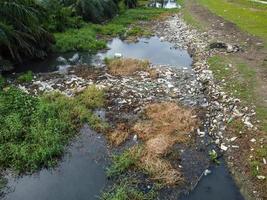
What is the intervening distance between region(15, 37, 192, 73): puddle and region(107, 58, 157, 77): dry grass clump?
112 cm

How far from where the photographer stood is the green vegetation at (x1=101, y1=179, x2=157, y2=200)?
8.01 meters

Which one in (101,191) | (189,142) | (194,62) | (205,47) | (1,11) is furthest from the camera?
(205,47)

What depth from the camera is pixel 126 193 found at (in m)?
8.13

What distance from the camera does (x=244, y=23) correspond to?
2248cm

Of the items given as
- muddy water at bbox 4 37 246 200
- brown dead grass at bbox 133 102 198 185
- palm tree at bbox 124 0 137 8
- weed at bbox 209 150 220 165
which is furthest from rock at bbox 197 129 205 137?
palm tree at bbox 124 0 137 8

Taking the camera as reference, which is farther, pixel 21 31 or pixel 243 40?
pixel 243 40

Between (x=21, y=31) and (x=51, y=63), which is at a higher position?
(x=21, y=31)

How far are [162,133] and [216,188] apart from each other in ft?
8.89

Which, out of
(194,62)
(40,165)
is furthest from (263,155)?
(194,62)

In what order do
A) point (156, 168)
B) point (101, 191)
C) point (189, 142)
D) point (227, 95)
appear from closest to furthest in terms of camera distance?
point (101, 191) < point (156, 168) < point (189, 142) < point (227, 95)

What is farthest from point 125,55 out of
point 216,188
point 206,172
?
point 216,188

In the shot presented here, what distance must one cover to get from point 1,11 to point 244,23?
1511 centimetres

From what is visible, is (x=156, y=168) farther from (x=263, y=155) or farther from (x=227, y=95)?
(x=227, y=95)

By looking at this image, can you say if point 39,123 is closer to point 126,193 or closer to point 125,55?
point 126,193
